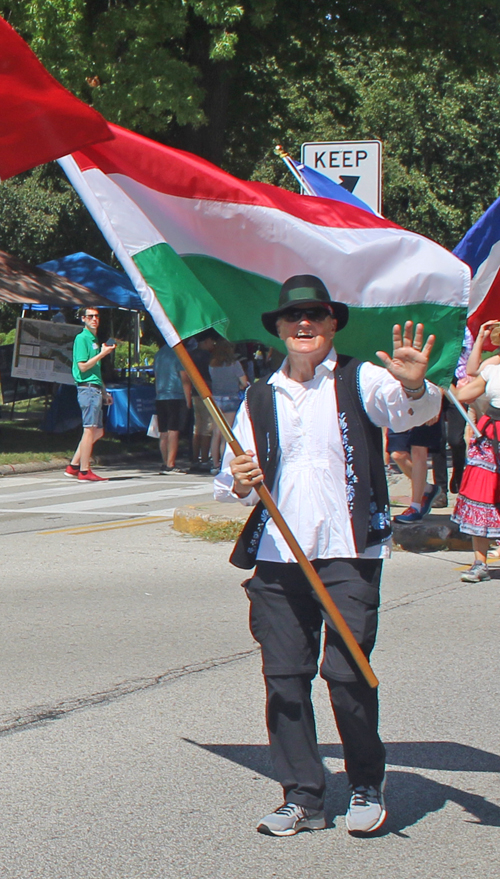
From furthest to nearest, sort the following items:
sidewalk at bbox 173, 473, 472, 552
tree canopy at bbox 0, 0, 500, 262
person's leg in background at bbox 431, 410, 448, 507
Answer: tree canopy at bbox 0, 0, 500, 262 < person's leg in background at bbox 431, 410, 448, 507 < sidewalk at bbox 173, 473, 472, 552

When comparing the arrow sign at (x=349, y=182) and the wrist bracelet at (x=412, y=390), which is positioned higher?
the arrow sign at (x=349, y=182)

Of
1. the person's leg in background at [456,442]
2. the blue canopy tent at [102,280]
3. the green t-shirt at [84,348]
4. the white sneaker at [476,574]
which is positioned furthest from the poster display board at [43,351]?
the white sneaker at [476,574]

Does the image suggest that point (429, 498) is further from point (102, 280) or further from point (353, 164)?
point (102, 280)

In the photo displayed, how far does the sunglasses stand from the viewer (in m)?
3.89

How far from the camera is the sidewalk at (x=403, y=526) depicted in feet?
31.7

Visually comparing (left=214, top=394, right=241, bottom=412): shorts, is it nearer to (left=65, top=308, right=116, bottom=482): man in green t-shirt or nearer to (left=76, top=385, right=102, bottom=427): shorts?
(left=65, top=308, right=116, bottom=482): man in green t-shirt

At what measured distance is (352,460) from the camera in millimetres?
3793

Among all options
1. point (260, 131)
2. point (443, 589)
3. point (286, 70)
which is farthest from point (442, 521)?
point (260, 131)

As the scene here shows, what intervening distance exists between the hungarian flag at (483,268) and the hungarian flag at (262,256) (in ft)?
6.15

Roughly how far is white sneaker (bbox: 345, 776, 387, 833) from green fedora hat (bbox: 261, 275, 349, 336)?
1.62m

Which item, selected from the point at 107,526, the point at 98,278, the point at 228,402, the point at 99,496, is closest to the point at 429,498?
the point at 107,526

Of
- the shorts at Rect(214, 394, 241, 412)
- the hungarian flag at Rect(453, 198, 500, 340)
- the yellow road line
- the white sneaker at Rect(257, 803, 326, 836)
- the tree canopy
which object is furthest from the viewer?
the tree canopy

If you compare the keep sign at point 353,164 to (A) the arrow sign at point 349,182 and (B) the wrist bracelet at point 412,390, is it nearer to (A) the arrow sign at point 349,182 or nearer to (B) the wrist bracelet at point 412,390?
(A) the arrow sign at point 349,182

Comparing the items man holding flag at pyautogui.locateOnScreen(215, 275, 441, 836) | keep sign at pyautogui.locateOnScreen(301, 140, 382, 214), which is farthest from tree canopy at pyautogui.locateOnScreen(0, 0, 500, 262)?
man holding flag at pyautogui.locateOnScreen(215, 275, 441, 836)
